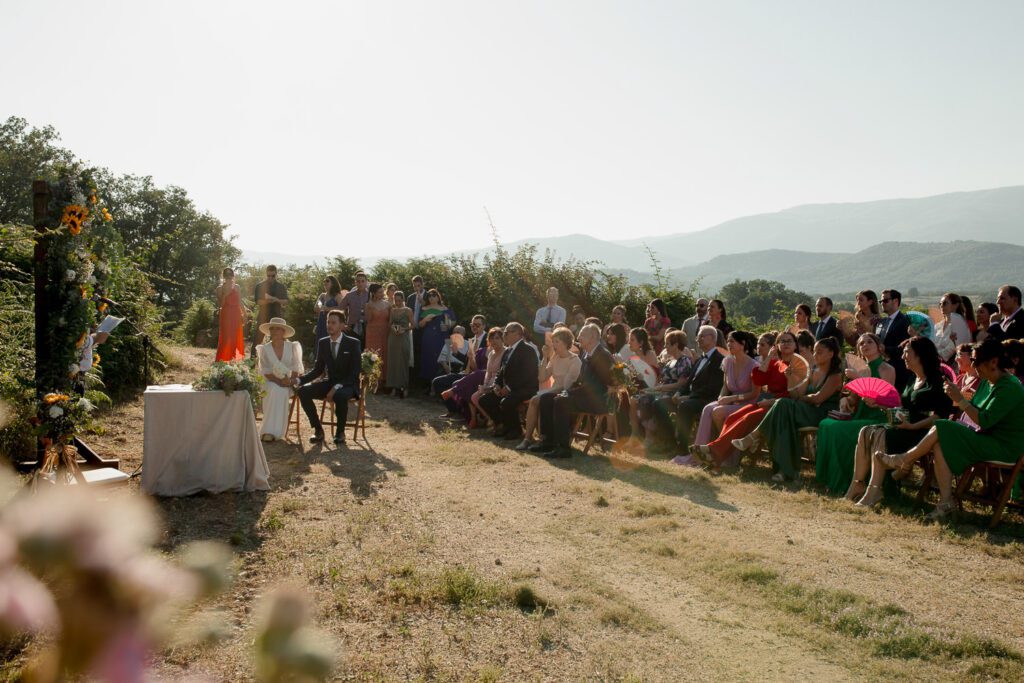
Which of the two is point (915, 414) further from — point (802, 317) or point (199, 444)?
point (199, 444)

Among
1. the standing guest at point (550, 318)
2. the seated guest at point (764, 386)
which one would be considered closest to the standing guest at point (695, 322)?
the standing guest at point (550, 318)

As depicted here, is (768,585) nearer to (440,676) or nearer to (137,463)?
(440,676)

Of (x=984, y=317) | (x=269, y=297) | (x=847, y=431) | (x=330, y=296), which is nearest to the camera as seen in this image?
(x=847, y=431)

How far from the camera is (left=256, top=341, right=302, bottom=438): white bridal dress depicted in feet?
33.2

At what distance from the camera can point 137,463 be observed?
8.16 m

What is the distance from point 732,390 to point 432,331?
6.52 metres

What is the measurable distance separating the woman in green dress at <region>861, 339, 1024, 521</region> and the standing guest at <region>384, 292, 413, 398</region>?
366 inches

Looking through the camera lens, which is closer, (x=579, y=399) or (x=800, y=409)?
(x=800, y=409)

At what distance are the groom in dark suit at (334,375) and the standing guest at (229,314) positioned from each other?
3.90m

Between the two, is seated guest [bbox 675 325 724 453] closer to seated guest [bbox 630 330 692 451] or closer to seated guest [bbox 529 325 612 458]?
seated guest [bbox 630 330 692 451]

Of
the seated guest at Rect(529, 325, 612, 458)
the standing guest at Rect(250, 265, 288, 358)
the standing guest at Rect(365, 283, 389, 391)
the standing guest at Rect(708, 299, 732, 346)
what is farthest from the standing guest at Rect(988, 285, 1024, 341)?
the standing guest at Rect(250, 265, 288, 358)

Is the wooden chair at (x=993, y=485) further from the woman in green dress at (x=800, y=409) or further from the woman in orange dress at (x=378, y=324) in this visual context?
the woman in orange dress at (x=378, y=324)

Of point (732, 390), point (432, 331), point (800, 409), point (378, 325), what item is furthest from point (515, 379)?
point (378, 325)

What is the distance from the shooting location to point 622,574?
548cm
